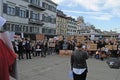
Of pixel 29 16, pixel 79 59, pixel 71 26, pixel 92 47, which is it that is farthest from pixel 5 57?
pixel 71 26

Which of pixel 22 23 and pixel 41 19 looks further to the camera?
pixel 41 19

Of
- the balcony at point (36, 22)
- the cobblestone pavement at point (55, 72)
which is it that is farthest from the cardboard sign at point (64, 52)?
the balcony at point (36, 22)

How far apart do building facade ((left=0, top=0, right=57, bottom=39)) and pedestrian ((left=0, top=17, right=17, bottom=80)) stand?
48295 mm

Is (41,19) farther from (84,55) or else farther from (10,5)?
(84,55)

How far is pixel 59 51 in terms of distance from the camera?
3781 cm

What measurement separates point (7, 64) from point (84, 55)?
6.86 meters

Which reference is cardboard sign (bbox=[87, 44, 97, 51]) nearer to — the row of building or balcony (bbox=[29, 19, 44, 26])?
the row of building

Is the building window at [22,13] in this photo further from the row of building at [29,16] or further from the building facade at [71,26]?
the building facade at [71,26]

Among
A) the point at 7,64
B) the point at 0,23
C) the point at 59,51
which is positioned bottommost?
the point at 59,51

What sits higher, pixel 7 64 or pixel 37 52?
pixel 7 64

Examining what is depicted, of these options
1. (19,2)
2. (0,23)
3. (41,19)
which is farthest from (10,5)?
(0,23)

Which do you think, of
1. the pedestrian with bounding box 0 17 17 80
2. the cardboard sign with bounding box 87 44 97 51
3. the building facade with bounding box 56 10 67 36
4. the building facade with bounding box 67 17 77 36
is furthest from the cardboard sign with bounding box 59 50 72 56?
the building facade with bounding box 67 17 77 36

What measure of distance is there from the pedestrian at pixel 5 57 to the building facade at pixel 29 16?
158ft

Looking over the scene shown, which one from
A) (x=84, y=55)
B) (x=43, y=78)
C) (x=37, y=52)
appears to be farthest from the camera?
(x=37, y=52)
